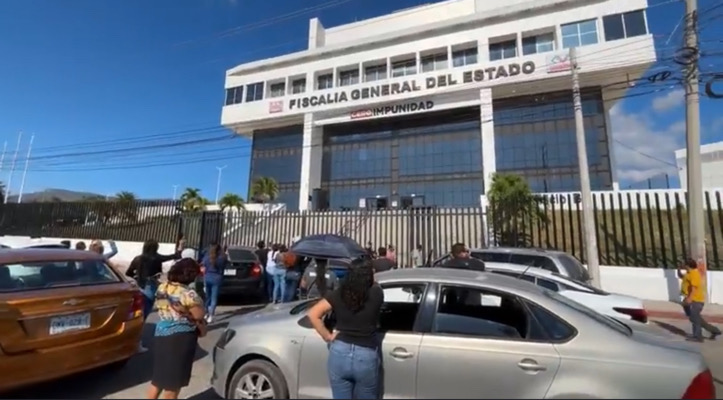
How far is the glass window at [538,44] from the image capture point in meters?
30.0

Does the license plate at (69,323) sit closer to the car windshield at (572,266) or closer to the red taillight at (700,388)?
the red taillight at (700,388)

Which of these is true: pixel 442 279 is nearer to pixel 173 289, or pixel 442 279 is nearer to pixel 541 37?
pixel 173 289

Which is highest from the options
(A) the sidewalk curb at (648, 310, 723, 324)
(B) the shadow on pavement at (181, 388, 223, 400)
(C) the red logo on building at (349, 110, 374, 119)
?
(C) the red logo on building at (349, 110, 374, 119)

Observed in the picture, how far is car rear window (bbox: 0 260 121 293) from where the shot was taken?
159 inches

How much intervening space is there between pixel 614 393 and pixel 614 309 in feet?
12.6

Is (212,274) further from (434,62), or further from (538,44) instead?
A: (538,44)

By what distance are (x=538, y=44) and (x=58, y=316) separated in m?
35.2

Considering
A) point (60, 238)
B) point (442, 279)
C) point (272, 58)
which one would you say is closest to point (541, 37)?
point (272, 58)

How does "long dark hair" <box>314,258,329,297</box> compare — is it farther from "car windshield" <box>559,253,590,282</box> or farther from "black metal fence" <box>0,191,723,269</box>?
"black metal fence" <box>0,191,723,269</box>

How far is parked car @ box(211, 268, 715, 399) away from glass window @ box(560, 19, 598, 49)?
3233 cm

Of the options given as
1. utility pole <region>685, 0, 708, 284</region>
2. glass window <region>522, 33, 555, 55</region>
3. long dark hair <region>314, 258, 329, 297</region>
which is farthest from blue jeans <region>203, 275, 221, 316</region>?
glass window <region>522, 33, 555, 55</region>

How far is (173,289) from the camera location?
316cm

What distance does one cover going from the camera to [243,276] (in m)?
10.0

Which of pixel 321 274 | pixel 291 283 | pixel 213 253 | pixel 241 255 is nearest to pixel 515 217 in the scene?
pixel 291 283
